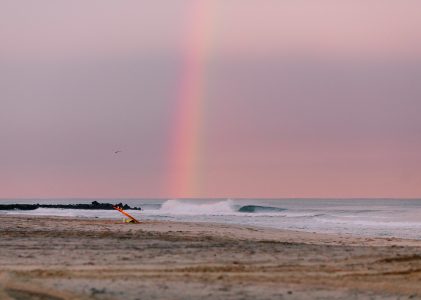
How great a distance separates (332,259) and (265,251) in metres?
2.47

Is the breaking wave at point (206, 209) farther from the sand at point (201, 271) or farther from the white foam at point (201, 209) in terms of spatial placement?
the sand at point (201, 271)

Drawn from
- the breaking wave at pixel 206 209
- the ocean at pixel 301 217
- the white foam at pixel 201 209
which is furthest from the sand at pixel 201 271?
the white foam at pixel 201 209

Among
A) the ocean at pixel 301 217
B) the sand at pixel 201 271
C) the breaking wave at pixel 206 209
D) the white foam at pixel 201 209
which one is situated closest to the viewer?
the sand at pixel 201 271

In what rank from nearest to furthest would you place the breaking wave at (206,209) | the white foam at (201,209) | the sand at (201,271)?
1. the sand at (201,271)
2. the white foam at (201,209)
3. the breaking wave at (206,209)

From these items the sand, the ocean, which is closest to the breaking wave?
the ocean

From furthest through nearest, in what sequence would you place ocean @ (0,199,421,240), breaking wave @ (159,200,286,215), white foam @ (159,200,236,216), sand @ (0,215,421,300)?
breaking wave @ (159,200,286,215)
white foam @ (159,200,236,216)
ocean @ (0,199,421,240)
sand @ (0,215,421,300)

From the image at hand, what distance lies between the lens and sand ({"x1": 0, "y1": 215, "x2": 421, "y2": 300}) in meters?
12.3

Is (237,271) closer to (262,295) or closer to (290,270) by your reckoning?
(290,270)

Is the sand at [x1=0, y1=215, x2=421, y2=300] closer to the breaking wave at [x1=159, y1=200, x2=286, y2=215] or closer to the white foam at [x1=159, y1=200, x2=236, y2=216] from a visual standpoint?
the breaking wave at [x1=159, y1=200, x2=286, y2=215]

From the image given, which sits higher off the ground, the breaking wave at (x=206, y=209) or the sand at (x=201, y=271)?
the breaking wave at (x=206, y=209)

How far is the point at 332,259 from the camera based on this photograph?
679 inches

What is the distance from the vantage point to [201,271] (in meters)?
14.7

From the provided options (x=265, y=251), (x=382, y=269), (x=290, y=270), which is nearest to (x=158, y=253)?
(x=265, y=251)

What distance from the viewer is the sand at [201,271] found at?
12.3m
